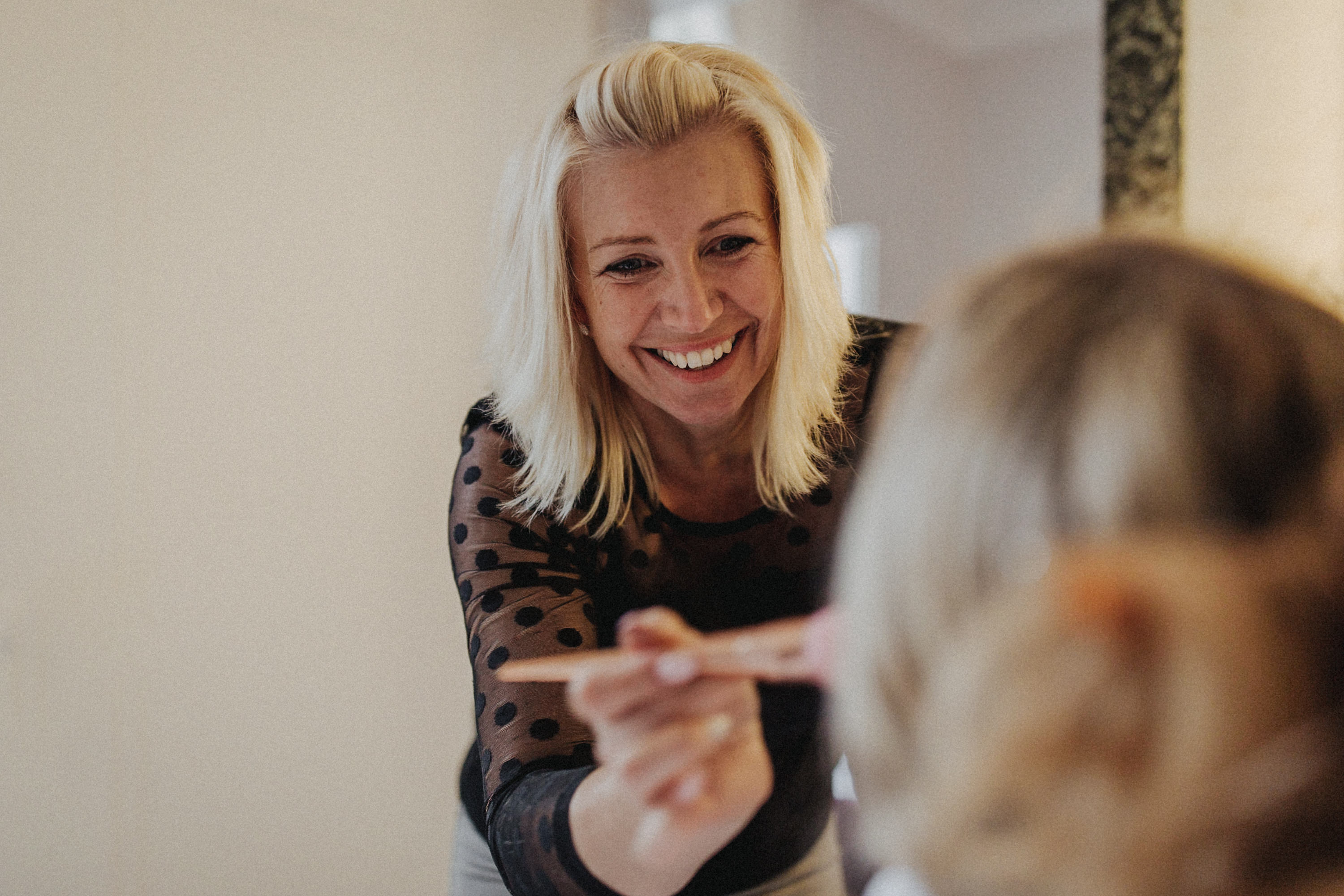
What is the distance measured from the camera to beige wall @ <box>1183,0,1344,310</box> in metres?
1.13

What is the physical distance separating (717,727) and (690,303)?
0.43 meters

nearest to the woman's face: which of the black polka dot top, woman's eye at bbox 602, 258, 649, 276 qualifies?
woman's eye at bbox 602, 258, 649, 276

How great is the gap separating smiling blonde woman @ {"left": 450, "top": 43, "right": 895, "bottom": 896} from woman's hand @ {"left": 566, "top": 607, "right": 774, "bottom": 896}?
0.21 meters

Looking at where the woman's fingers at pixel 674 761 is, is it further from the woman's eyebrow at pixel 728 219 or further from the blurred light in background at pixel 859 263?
the blurred light in background at pixel 859 263

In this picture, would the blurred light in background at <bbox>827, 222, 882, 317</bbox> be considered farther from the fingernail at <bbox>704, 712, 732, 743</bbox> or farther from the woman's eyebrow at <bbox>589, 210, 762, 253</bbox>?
the fingernail at <bbox>704, 712, 732, 743</bbox>

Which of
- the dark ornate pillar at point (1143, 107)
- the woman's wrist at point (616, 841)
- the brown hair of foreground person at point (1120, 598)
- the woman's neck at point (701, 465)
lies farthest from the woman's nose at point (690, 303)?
the dark ornate pillar at point (1143, 107)

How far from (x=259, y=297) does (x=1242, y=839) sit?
5.22 feet

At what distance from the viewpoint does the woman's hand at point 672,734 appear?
469 millimetres

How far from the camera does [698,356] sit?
0.88 meters

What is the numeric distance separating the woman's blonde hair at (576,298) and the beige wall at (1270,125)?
22.3 inches

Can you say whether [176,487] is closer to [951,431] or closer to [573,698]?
[573,698]

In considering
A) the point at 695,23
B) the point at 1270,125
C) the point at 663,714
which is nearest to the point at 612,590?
the point at 663,714

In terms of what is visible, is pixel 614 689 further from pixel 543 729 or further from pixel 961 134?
pixel 961 134

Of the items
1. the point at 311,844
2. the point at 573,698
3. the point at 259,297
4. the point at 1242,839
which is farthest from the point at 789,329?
the point at 311,844
